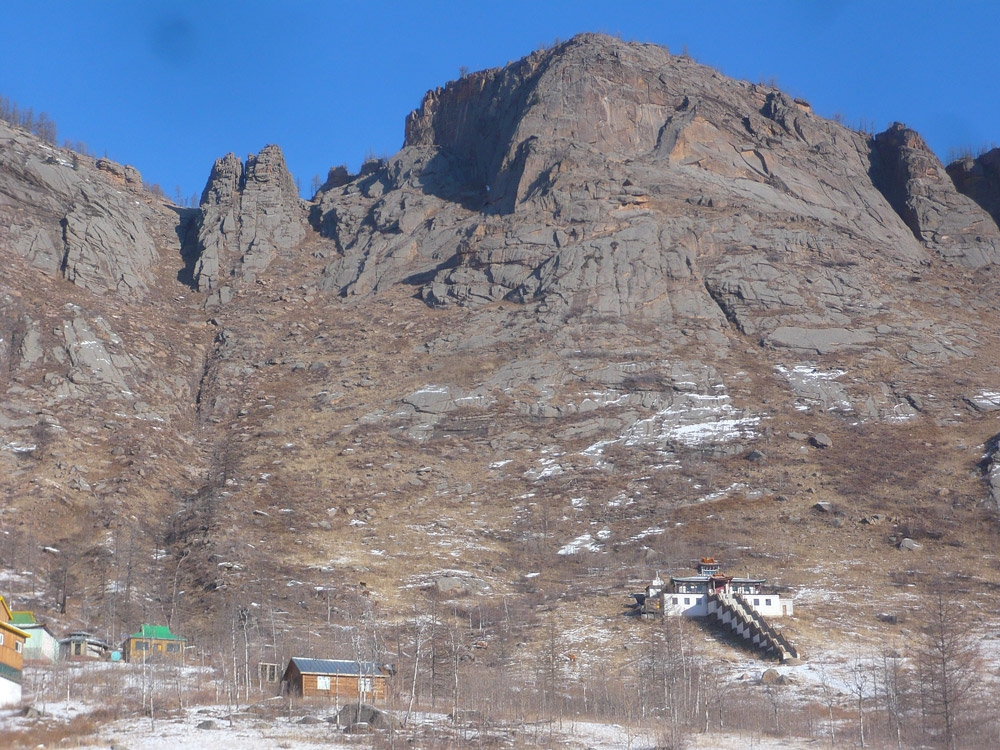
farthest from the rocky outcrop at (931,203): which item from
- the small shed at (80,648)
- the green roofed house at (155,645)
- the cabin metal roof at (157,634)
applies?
the small shed at (80,648)

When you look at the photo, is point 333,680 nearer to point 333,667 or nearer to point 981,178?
point 333,667

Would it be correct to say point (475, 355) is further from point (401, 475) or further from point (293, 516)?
point (293, 516)

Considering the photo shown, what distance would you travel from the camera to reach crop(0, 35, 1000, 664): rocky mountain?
74.9 metres

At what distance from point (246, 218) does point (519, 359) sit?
176 ft

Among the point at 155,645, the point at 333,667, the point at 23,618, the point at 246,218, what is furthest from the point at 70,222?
the point at 333,667

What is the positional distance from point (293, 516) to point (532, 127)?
74.4 metres

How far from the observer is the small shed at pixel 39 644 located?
52719 millimetres

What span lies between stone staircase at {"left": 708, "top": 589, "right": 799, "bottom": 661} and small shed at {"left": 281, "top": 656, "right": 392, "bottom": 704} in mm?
20569

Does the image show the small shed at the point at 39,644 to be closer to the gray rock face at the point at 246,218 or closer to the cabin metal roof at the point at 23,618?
the cabin metal roof at the point at 23,618

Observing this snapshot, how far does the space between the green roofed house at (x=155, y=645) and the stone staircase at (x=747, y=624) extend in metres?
28.6

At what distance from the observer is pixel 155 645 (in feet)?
182

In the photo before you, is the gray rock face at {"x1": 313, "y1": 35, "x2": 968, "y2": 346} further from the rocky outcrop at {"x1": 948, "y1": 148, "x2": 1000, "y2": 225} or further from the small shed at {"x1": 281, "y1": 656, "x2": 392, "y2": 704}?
the small shed at {"x1": 281, "y1": 656, "x2": 392, "y2": 704}

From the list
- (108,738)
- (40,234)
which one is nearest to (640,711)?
(108,738)

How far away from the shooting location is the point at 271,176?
498 feet
